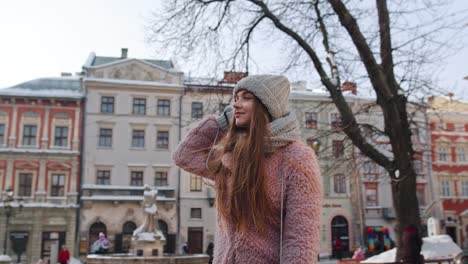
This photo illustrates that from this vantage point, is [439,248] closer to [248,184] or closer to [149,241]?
[248,184]

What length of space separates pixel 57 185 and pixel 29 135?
4019mm

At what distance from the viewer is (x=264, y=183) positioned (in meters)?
2.04

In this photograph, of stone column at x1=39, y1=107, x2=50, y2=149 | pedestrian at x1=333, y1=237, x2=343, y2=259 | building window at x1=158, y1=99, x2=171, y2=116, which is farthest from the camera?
building window at x1=158, y1=99, x2=171, y2=116

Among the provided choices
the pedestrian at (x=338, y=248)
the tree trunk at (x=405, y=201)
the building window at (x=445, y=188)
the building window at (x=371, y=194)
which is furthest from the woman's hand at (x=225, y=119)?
the building window at (x=445, y=188)

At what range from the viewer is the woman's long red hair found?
2.01 metres

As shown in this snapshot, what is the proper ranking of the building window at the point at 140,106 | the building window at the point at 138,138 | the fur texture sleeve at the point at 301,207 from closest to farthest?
1. the fur texture sleeve at the point at 301,207
2. the building window at the point at 138,138
3. the building window at the point at 140,106

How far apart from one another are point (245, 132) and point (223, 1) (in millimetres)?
9803

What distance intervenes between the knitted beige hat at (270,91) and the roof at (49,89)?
31.6 meters

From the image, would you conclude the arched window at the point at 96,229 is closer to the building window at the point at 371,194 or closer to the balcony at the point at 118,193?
the balcony at the point at 118,193

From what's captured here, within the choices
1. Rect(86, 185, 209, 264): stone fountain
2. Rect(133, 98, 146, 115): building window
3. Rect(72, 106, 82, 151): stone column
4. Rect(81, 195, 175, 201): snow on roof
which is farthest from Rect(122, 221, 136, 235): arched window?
Rect(86, 185, 209, 264): stone fountain

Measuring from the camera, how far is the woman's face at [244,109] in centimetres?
221

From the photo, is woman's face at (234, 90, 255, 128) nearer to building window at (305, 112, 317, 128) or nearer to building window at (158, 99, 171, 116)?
building window at (305, 112, 317, 128)

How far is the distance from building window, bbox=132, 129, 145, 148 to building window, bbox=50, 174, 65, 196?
211 inches

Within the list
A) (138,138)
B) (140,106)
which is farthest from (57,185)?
(140,106)
